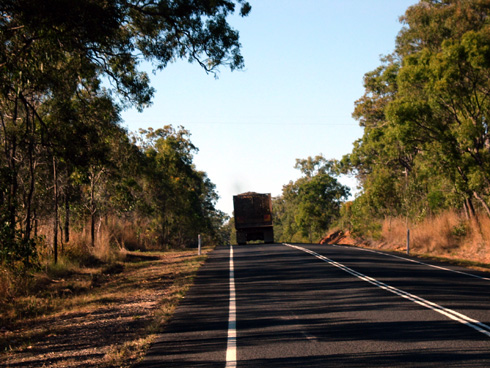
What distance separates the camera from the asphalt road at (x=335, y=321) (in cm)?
680

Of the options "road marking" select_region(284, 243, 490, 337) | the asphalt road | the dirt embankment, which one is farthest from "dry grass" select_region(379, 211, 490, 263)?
the dirt embankment

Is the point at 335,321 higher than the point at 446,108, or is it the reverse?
the point at 446,108

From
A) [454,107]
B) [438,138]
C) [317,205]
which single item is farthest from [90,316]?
[317,205]

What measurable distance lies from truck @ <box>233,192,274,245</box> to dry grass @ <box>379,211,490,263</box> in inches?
364

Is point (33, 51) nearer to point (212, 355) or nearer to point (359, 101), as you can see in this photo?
point (212, 355)

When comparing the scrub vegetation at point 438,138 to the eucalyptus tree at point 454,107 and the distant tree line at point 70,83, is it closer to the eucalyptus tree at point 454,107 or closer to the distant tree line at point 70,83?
the eucalyptus tree at point 454,107

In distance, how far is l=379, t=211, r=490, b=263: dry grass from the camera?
23.0m

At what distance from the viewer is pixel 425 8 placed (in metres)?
28.0

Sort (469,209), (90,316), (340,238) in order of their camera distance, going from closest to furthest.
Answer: (90,316)
(469,209)
(340,238)

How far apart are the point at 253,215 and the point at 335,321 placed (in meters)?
28.4

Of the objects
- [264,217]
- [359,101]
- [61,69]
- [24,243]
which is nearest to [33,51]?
[61,69]

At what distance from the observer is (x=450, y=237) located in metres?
25.7

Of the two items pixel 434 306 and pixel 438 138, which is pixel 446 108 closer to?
pixel 438 138

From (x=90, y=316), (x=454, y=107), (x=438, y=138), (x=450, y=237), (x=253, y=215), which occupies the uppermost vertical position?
(x=454, y=107)
